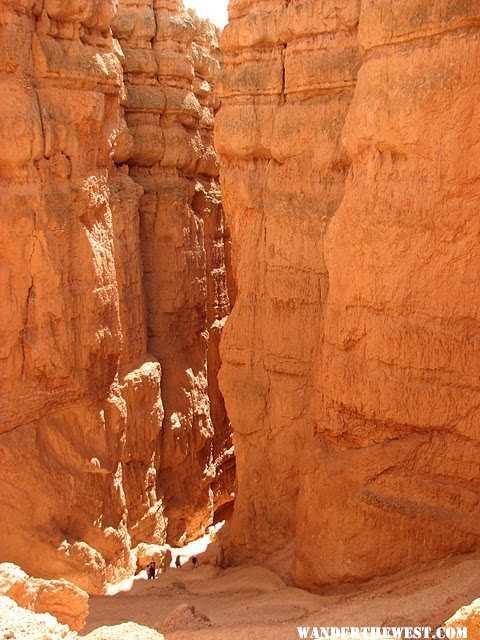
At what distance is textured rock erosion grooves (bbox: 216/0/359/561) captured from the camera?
29.1 ft

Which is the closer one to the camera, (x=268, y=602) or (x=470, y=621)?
(x=470, y=621)

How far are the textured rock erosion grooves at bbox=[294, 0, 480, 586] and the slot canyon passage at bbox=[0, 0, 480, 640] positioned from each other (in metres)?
0.02

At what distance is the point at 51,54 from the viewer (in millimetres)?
10500

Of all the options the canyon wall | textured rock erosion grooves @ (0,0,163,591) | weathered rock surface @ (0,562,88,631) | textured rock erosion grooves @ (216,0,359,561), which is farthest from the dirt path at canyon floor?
textured rock erosion grooves @ (0,0,163,591)

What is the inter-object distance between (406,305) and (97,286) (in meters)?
5.91

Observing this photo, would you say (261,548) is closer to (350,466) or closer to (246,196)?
(350,466)

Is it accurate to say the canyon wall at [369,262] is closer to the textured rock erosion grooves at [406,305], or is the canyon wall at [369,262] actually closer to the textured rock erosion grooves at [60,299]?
the textured rock erosion grooves at [406,305]

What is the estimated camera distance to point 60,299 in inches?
428

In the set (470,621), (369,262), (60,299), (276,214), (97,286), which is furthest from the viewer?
(97,286)

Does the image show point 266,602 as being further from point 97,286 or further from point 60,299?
point 97,286

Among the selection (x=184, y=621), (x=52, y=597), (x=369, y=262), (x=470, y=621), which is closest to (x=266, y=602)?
(x=184, y=621)

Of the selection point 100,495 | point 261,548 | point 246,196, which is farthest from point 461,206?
point 100,495

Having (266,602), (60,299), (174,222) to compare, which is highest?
(174,222)

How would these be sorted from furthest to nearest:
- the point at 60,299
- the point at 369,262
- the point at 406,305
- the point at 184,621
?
the point at 60,299
the point at 369,262
the point at 406,305
the point at 184,621
